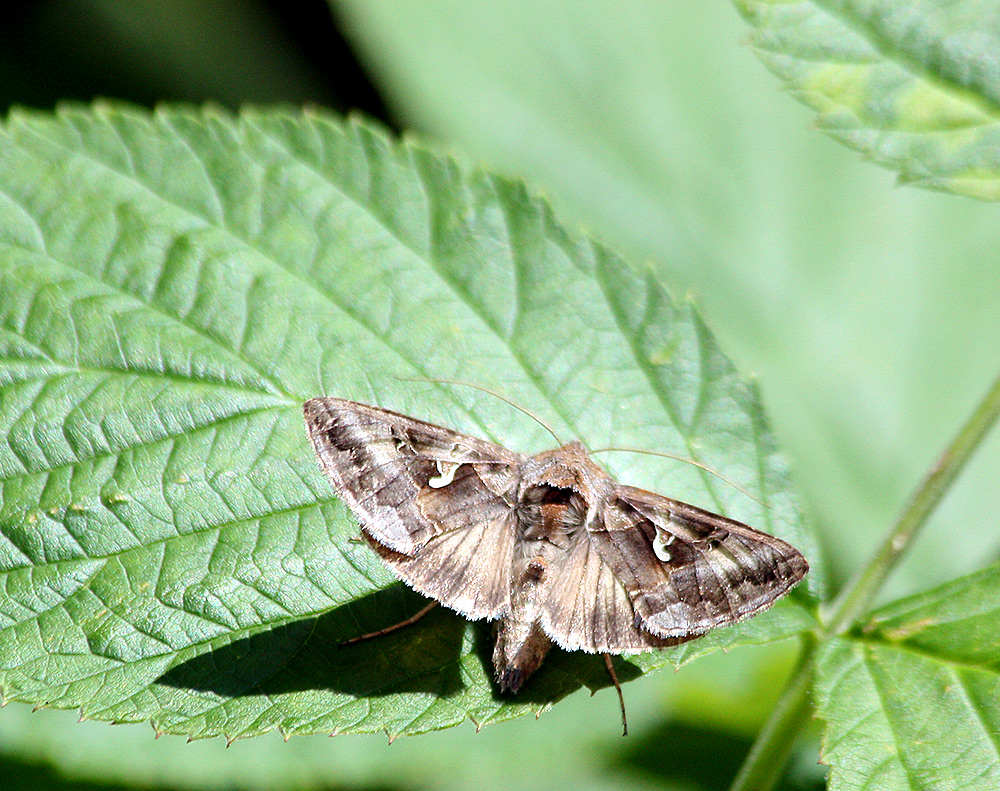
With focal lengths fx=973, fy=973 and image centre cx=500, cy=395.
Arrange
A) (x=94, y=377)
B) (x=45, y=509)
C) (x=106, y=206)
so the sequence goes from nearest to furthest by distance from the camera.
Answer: (x=45, y=509), (x=94, y=377), (x=106, y=206)

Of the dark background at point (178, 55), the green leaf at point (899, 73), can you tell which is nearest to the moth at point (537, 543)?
the green leaf at point (899, 73)

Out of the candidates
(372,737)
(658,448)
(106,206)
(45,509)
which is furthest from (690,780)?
(106,206)

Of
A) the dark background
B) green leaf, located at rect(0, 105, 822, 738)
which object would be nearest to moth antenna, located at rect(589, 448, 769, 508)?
green leaf, located at rect(0, 105, 822, 738)

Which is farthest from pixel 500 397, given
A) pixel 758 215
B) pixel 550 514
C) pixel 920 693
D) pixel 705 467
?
pixel 758 215

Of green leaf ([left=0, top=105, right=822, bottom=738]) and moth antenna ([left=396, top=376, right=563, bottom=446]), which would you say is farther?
moth antenna ([left=396, top=376, right=563, bottom=446])

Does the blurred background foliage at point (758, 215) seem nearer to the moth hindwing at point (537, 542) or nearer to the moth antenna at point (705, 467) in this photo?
the moth antenna at point (705, 467)

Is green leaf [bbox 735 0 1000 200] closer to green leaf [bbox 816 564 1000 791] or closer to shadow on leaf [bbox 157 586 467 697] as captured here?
green leaf [bbox 816 564 1000 791]

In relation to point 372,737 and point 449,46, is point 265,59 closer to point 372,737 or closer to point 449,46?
point 449,46
